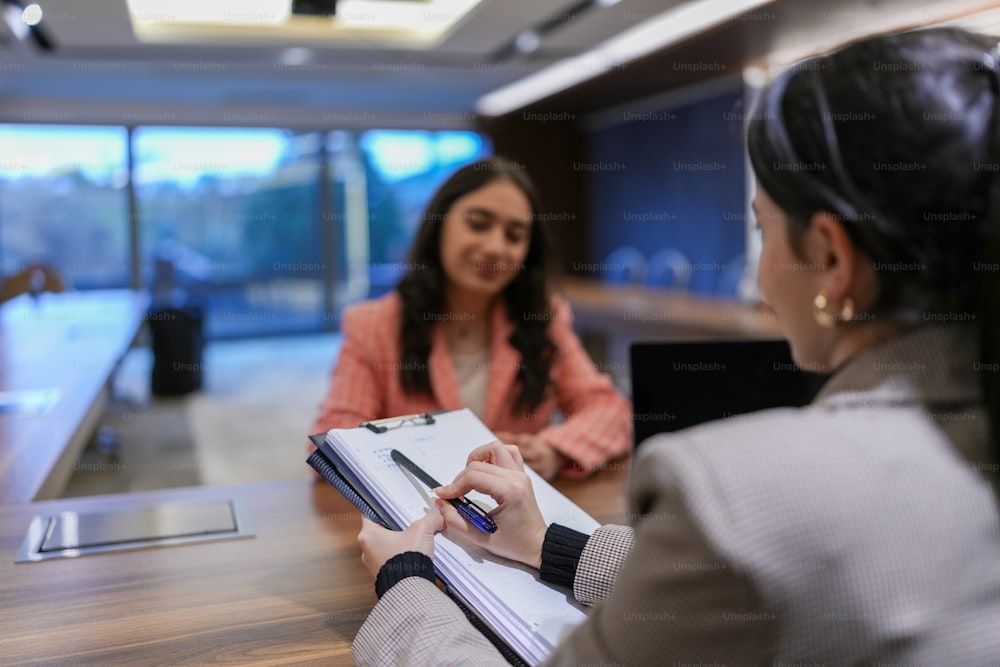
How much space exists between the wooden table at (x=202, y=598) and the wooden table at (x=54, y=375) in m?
0.32

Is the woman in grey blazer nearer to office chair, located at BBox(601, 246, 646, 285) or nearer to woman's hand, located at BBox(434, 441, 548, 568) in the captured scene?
woman's hand, located at BBox(434, 441, 548, 568)

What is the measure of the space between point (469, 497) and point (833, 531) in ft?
1.85

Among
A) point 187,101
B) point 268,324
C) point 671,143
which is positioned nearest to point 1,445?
point 671,143

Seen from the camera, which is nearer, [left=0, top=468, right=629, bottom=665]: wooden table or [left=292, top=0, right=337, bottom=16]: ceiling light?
[left=0, top=468, right=629, bottom=665]: wooden table

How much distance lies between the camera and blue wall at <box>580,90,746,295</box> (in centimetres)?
680

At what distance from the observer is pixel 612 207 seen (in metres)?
8.77

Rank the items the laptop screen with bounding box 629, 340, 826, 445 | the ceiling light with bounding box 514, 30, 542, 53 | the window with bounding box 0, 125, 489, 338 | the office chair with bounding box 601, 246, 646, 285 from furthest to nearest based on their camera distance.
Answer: the window with bounding box 0, 125, 489, 338 < the office chair with bounding box 601, 246, 646, 285 < the ceiling light with bounding box 514, 30, 542, 53 < the laptop screen with bounding box 629, 340, 826, 445

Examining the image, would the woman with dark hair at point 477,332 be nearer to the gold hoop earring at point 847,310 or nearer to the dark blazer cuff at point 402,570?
the dark blazer cuff at point 402,570

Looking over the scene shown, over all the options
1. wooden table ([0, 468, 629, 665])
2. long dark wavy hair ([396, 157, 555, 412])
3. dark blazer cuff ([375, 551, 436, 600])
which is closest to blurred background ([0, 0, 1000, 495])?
long dark wavy hair ([396, 157, 555, 412])

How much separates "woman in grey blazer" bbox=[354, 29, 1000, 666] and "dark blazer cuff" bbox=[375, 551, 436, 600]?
285 millimetres

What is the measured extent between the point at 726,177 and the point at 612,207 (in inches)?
81.1

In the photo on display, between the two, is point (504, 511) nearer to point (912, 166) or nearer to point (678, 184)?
point (912, 166)

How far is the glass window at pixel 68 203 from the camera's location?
8.20 meters

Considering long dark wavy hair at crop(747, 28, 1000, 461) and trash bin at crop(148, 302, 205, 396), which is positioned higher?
long dark wavy hair at crop(747, 28, 1000, 461)
